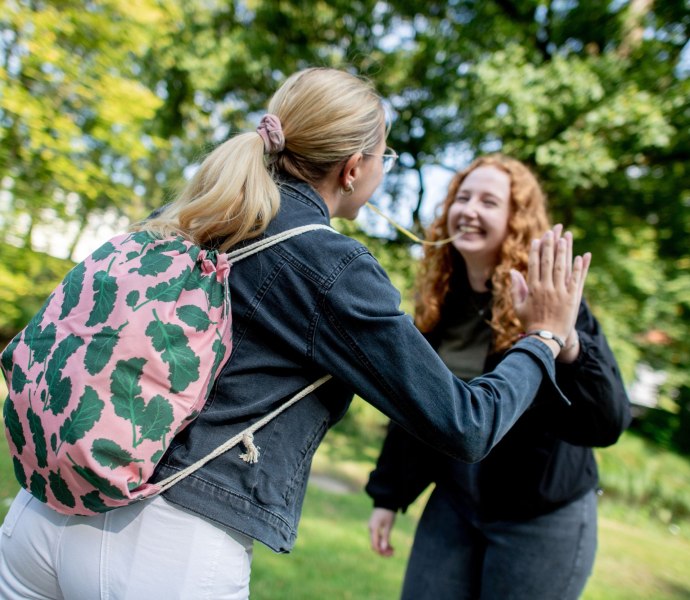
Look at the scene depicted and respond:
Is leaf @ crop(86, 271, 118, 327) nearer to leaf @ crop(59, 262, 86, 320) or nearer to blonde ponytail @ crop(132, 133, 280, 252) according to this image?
leaf @ crop(59, 262, 86, 320)

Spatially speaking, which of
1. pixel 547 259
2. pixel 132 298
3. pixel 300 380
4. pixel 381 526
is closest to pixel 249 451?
pixel 300 380

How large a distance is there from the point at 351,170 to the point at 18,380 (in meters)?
0.91

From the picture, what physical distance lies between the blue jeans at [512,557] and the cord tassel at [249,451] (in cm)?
119

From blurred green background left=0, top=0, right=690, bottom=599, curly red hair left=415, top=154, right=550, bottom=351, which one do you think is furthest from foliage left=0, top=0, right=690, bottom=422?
curly red hair left=415, top=154, right=550, bottom=351

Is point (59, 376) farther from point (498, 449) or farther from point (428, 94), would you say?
point (428, 94)

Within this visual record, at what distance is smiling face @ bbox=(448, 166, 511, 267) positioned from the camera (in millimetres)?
2338

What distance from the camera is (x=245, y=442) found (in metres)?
1.23

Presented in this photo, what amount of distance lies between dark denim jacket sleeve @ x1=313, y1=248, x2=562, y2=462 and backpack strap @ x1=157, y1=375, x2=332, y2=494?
11 cm

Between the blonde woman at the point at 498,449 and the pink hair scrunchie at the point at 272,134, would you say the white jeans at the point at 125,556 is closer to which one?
the pink hair scrunchie at the point at 272,134

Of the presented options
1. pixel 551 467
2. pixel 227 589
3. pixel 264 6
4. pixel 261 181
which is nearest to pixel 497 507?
pixel 551 467

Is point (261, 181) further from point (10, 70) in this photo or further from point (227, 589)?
point (10, 70)

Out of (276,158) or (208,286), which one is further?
(276,158)

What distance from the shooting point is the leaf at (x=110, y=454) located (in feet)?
3.52

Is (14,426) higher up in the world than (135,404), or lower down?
lower down
